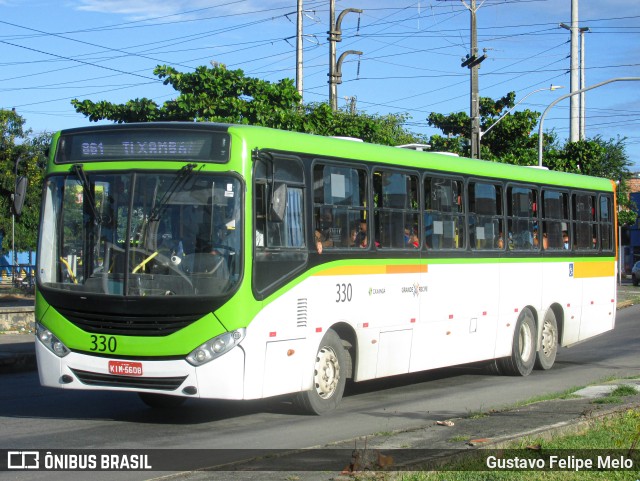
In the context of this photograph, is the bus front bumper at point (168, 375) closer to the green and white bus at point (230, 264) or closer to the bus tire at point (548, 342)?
the green and white bus at point (230, 264)

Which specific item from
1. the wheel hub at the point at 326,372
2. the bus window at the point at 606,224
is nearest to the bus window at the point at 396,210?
the wheel hub at the point at 326,372

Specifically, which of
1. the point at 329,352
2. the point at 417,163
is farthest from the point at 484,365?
the point at 329,352

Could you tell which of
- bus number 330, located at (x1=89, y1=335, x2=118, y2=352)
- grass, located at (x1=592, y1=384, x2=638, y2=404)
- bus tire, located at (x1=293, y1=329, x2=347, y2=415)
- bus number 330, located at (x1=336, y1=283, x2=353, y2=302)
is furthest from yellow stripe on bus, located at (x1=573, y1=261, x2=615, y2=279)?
bus number 330, located at (x1=89, y1=335, x2=118, y2=352)

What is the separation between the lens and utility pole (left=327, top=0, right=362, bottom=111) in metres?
30.0

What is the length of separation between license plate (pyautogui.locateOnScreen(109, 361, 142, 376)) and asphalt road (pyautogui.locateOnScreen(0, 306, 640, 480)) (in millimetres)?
611

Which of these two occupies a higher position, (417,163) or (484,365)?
(417,163)

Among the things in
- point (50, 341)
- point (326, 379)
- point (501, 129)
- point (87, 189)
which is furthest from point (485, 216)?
point (501, 129)

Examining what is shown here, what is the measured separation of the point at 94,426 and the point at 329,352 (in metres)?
2.75

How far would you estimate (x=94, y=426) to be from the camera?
10.9 metres

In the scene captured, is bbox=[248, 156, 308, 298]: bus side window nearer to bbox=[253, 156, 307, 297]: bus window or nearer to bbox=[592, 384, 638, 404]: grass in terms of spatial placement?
bbox=[253, 156, 307, 297]: bus window

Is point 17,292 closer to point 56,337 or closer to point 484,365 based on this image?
point 484,365

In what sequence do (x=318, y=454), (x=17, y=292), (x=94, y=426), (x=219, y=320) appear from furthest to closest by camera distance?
(x=17, y=292)
(x=94, y=426)
(x=219, y=320)
(x=318, y=454)

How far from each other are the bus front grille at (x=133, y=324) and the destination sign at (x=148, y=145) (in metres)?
1.64

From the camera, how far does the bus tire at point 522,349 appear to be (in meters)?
16.6
